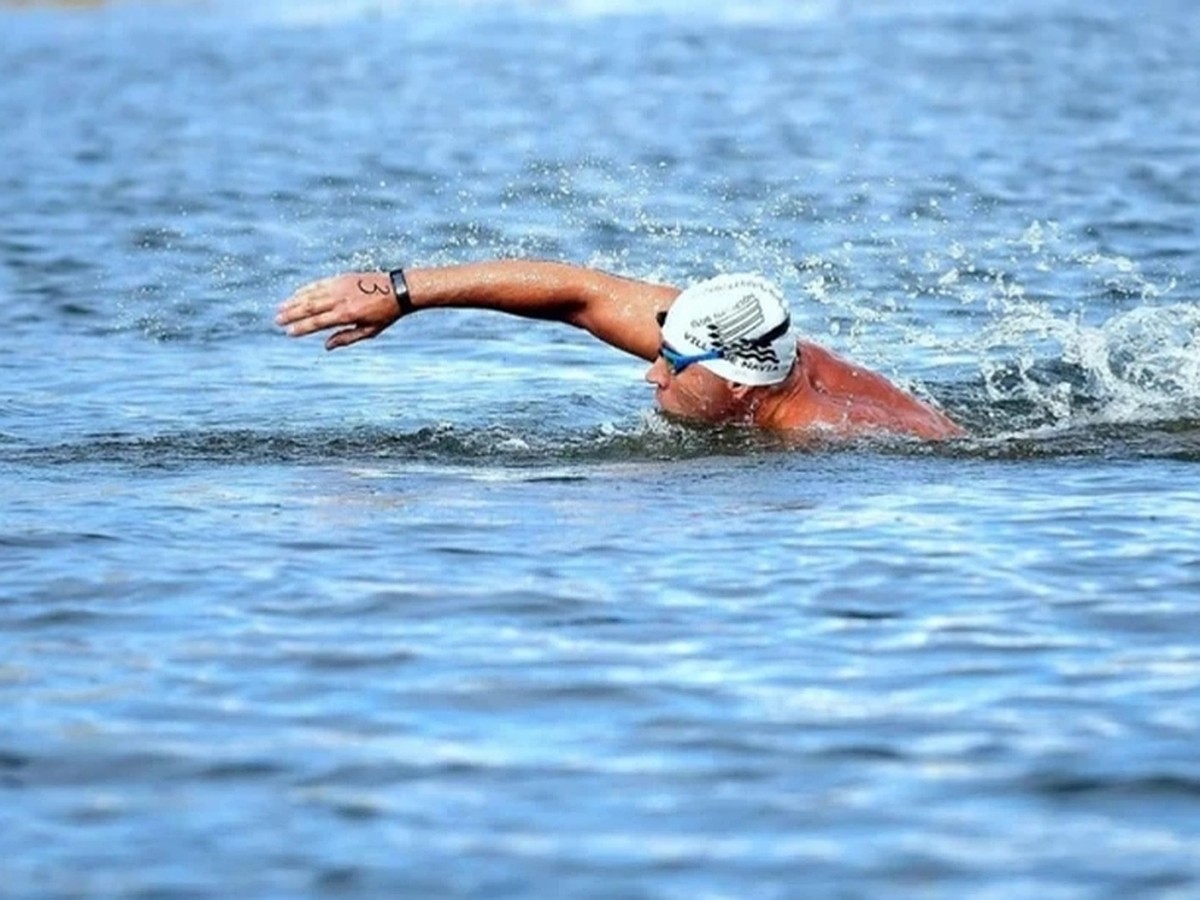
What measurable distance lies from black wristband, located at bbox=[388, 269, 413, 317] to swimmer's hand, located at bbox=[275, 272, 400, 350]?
0.02 meters

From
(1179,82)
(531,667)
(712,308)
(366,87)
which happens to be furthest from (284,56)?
(531,667)

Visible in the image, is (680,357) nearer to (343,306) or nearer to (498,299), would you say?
(498,299)

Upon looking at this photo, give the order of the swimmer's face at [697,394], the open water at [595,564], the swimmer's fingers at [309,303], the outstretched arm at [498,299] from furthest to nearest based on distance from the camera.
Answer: the swimmer's face at [697,394]
the outstretched arm at [498,299]
the swimmer's fingers at [309,303]
the open water at [595,564]

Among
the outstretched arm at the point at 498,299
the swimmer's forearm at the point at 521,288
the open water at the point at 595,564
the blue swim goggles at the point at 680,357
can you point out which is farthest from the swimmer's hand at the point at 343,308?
the blue swim goggles at the point at 680,357

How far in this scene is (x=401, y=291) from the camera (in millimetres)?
10805

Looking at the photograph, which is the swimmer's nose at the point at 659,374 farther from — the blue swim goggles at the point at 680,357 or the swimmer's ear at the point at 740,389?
the swimmer's ear at the point at 740,389

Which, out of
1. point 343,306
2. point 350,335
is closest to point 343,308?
point 343,306

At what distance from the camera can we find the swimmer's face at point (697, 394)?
11.3m

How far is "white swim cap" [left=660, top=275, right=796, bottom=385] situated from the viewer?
11.1 meters

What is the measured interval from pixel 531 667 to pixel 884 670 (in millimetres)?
978

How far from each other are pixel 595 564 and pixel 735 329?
78.5 inches

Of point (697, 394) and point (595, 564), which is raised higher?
point (697, 394)

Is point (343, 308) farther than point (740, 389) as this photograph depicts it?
No

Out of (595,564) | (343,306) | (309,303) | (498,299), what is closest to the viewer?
(595,564)
